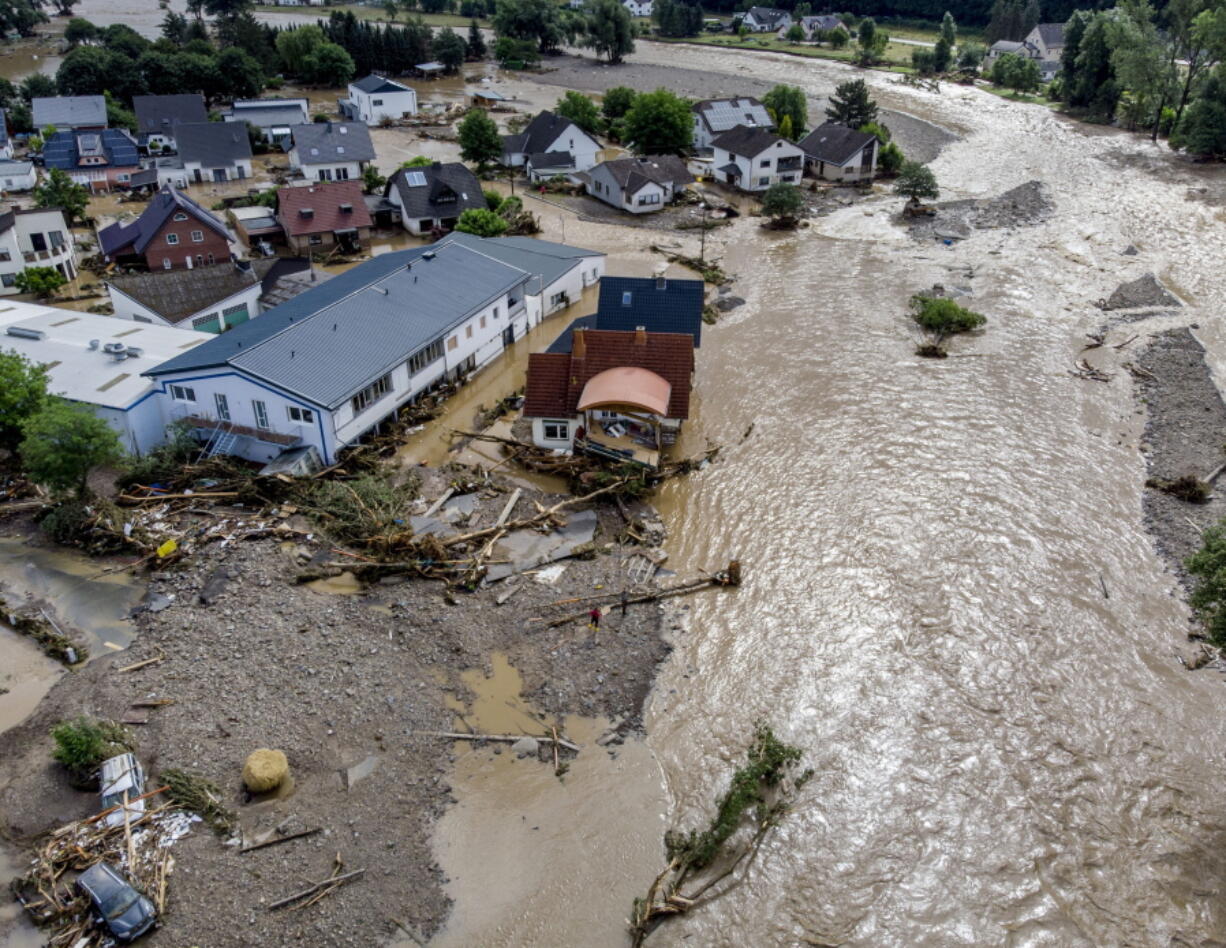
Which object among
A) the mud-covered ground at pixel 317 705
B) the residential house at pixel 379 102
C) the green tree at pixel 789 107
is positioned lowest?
the mud-covered ground at pixel 317 705

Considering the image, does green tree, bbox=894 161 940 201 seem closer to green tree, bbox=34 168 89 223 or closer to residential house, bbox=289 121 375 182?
residential house, bbox=289 121 375 182

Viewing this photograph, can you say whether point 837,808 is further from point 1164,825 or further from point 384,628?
point 384,628

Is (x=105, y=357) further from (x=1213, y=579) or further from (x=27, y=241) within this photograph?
(x=1213, y=579)

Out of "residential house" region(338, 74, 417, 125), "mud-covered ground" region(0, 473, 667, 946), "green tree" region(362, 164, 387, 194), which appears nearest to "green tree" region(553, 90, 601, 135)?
"green tree" region(362, 164, 387, 194)

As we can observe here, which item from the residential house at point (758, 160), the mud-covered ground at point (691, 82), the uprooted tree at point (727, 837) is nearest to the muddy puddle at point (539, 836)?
the uprooted tree at point (727, 837)

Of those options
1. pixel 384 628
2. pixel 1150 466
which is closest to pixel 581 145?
pixel 1150 466

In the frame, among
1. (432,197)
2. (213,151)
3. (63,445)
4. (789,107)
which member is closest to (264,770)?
(63,445)

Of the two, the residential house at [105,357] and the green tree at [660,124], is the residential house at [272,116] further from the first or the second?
the residential house at [105,357]
